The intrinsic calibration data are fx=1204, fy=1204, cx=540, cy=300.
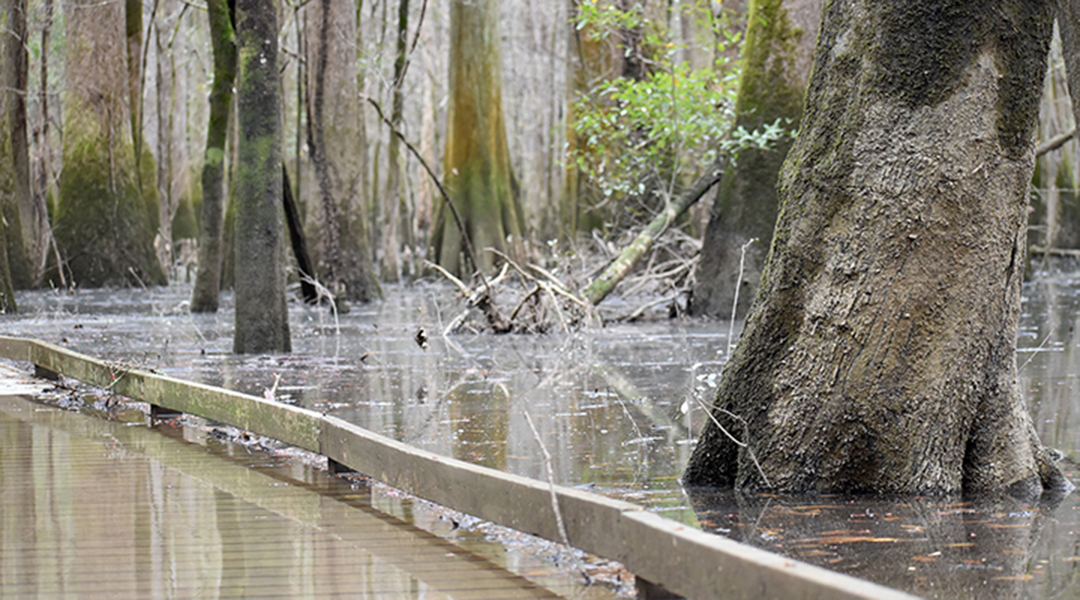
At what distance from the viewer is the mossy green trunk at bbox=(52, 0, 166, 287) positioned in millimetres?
19953

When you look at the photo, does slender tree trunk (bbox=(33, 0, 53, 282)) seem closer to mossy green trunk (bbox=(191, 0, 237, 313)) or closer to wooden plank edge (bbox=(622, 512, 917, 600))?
mossy green trunk (bbox=(191, 0, 237, 313))

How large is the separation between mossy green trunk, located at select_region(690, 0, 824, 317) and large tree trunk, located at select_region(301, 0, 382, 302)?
611 centimetres

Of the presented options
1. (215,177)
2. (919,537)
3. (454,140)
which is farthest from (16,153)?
(919,537)

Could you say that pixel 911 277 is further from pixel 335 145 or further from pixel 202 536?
pixel 335 145

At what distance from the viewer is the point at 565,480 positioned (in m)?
5.03

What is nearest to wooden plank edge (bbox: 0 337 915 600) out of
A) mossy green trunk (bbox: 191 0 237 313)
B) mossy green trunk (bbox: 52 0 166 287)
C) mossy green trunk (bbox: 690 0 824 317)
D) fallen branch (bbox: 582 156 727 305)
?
fallen branch (bbox: 582 156 727 305)

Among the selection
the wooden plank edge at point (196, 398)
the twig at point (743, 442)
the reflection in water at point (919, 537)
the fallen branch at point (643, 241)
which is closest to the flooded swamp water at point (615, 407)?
the reflection in water at point (919, 537)

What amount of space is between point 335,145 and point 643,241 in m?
6.59

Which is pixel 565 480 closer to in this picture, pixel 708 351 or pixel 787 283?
pixel 787 283

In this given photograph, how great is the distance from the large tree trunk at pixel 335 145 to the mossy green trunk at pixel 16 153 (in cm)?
449

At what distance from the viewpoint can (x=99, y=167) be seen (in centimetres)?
2033

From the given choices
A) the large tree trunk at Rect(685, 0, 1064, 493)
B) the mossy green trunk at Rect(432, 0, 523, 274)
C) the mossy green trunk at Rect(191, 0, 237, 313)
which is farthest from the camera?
the mossy green trunk at Rect(432, 0, 523, 274)

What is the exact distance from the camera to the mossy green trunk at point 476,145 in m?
20.5

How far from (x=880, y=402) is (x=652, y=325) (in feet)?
31.3
